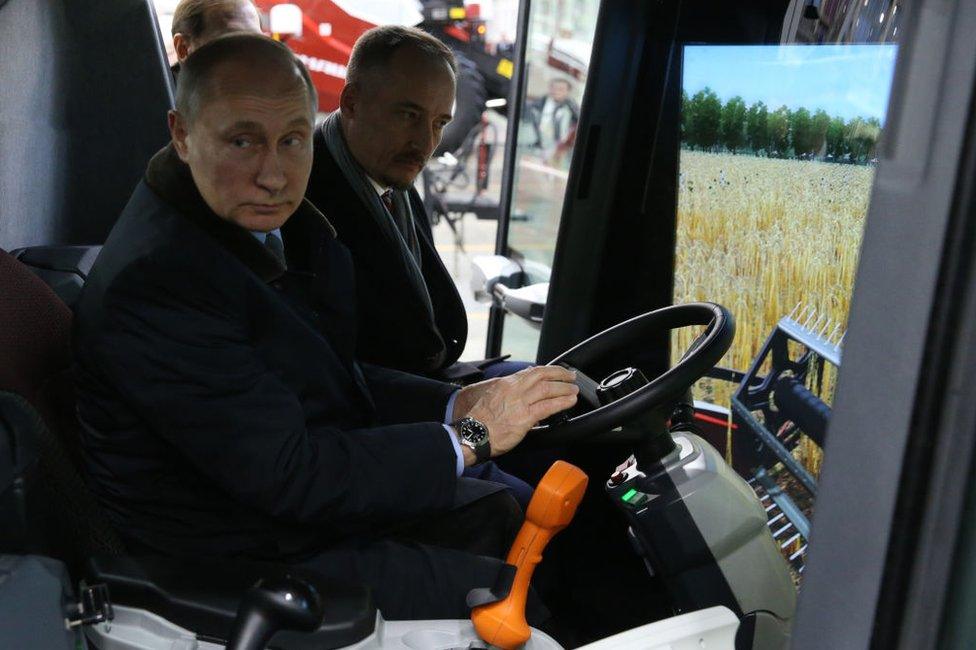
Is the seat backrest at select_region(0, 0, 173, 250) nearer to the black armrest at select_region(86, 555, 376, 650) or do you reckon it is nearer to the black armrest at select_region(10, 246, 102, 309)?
the black armrest at select_region(10, 246, 102, 309)

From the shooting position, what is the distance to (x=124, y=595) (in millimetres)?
1146

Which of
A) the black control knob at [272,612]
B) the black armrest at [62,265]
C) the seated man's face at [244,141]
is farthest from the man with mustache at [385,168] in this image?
the black control knob at [272,612]

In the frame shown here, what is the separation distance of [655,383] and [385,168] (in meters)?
0.94

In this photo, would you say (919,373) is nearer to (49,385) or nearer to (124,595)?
(124,595)

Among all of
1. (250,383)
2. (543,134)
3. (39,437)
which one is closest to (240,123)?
(250,383)

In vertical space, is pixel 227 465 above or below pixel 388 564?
above

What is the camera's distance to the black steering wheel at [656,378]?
1246mm

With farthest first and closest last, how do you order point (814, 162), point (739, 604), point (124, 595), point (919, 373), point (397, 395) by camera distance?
point (397, 395)
point (814, 162)
point (739, 604)
point (124, 595)
point (919, 373)

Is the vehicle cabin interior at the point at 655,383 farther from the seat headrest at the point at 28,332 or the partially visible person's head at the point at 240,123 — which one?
the partially visible person's head at the point at 240,123

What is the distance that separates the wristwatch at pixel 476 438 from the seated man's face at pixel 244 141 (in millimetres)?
368

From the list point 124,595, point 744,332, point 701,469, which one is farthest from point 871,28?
point 124,595

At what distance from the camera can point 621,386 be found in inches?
51.3

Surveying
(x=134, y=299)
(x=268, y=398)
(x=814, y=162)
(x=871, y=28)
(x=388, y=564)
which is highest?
(x=871, y=28)

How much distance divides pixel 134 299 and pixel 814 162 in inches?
35.7
